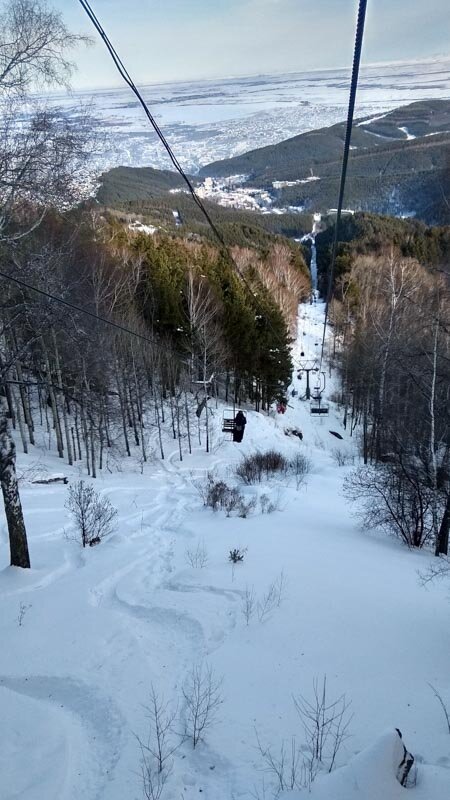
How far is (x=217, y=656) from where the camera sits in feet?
18.0

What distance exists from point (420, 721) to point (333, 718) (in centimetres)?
79

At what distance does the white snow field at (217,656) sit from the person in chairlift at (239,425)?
11.9 m

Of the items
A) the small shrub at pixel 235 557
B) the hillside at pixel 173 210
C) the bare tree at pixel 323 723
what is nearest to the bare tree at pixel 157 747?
the bare tree at pixel 323 723

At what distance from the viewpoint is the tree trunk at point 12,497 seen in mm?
7012

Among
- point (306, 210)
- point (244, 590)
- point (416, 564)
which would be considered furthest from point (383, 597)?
point (306, 210)

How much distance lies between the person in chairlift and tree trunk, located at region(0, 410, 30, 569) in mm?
15178

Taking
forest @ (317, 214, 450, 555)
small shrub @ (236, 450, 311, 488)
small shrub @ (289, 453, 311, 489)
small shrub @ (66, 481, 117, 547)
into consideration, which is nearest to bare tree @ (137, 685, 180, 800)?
small shrub @ (66, 481, 117, 547)

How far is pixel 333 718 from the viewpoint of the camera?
4332mm

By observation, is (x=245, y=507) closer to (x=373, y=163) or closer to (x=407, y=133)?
(x=373, y=163)

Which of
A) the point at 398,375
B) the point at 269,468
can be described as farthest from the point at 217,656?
the point at 398,375

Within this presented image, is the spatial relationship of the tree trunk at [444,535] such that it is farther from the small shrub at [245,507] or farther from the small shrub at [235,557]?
the small shrub at [235,557]

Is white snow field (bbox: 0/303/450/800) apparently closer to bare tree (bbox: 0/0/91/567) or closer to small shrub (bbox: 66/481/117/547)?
small shrub (bbox: 66/481/117/547)

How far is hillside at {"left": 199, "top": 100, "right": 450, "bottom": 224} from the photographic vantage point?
76438 mm

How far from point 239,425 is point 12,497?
16078 millimetres
